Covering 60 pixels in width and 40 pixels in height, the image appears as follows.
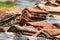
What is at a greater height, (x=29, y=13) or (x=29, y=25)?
(x=29, y=13)

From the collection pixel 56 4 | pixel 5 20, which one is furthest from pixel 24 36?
pixel 56 4

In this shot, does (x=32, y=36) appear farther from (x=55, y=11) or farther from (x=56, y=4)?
(x=56, y=4)

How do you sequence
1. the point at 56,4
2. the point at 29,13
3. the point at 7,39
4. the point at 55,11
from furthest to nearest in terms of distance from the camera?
the point at 56,4 → the point at 55,11 → the point at 29,13 → the point at 7,39

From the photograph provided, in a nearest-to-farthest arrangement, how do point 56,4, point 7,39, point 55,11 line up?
point 7,39
point 55,11
point 56,4

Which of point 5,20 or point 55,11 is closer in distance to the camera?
point 5,20

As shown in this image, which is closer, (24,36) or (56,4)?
(24,36)

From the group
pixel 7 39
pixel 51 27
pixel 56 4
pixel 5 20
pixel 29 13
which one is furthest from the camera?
pixel 56 4

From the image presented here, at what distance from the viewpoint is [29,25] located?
3.28 m

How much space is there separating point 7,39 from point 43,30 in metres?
0.52

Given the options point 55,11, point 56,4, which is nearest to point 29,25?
point 55,11

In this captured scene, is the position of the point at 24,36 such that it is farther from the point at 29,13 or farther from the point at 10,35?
the point at 29,13

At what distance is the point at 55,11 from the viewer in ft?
14.4

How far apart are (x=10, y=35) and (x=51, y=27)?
0.65 meters

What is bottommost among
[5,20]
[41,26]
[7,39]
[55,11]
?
[7,39]
